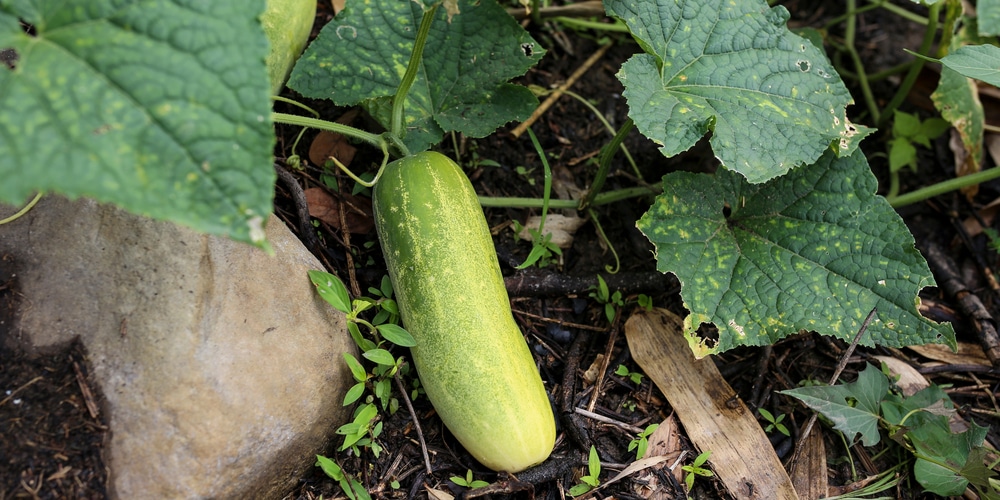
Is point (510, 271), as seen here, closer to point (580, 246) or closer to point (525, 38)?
point (580, 246)

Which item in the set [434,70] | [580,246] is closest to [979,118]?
[580,246]

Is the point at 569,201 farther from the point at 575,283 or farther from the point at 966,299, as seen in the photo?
the point at 966,299

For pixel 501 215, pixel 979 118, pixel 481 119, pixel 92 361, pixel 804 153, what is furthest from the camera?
pixel 979 118

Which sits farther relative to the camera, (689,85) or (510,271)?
(510,271)

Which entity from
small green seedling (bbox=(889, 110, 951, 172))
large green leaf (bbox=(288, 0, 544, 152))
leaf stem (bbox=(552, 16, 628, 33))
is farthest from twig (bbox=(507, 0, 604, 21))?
small green seedling (bbox=(889, 110, 951, 172))

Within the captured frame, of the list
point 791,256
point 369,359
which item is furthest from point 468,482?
point 791,256

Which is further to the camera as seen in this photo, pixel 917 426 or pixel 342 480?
pixel 917 426

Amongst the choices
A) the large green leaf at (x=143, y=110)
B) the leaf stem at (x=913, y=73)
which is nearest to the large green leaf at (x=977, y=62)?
the leaf stem at (x=913, y=73)
